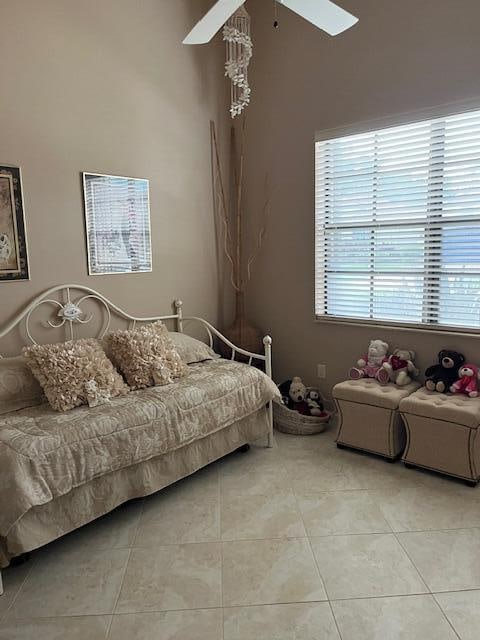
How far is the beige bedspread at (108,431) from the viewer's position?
1.90 metres

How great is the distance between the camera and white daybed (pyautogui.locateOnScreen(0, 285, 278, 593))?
6.33ft

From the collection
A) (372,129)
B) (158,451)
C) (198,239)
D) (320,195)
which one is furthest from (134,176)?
(158,451)

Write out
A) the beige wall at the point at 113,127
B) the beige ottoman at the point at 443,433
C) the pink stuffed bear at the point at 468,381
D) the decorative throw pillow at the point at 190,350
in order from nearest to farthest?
the beige ottoman at the point at 443,433 < the beige wall at the point at 113,127 < the pink stuffed bear at the point at 468,381 < the decorative throw pillow at the point at 190,350

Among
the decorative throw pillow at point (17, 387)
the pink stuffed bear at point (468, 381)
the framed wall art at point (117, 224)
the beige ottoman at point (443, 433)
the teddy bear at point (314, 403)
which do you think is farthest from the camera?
the teddy bear at point (314, 403)

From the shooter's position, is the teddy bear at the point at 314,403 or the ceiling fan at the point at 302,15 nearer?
the ceiling fan at the point at 302,15

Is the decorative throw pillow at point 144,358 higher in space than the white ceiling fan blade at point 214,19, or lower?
lower

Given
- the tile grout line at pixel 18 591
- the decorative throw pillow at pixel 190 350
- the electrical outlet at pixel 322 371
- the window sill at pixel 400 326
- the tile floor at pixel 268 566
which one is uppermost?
the window sill at pixel 400 326

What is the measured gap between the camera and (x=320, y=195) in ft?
11.5

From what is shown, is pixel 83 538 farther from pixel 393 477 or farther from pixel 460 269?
pixel 460 269

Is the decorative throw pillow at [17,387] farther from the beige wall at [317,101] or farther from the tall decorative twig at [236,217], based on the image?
the beige wall at [317,101]

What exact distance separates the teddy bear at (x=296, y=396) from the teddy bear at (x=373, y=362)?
442 millimetres

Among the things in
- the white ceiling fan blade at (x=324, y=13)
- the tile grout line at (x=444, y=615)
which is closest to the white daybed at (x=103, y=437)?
the tile grout line at (x=444, y=615)

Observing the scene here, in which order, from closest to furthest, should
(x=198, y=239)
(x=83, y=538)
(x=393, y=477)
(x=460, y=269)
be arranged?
(x=83, y=538)
(x=393, y=477)
(x=460, y=269)
(x=198, y=239)

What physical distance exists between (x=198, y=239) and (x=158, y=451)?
6.16 feet
